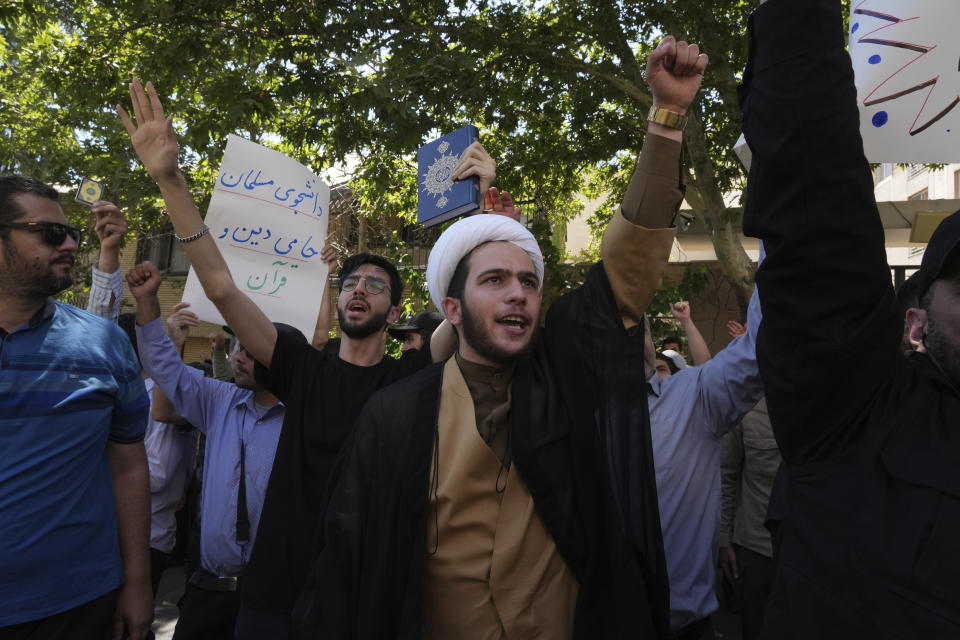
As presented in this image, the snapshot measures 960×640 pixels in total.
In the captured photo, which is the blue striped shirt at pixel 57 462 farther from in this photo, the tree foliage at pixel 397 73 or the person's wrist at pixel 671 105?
the tree foliage at pixel 397 73

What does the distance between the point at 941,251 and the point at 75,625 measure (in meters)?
2.62

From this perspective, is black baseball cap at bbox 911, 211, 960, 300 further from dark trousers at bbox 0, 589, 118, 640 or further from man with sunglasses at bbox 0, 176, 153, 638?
dark trousers at bbox 0, 589, 118, 640

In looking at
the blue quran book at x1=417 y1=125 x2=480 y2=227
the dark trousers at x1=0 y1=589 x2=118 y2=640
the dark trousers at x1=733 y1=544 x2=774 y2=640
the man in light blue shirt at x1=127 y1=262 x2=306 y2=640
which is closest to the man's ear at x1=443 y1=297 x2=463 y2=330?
the blue quran book at x1=417 y1=125 x2=480 y2=227

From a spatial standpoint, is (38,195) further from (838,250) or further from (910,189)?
(910,189)

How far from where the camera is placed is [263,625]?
2.44m

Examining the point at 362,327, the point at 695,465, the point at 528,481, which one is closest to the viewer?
the point at 528,481

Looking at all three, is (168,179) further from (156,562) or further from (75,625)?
(156,562)

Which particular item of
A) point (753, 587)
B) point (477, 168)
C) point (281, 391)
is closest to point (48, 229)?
point (281, 391)

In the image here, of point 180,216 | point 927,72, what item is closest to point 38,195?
point 180,216

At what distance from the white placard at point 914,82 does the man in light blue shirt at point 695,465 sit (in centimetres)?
88

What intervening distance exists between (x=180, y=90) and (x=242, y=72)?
141cm

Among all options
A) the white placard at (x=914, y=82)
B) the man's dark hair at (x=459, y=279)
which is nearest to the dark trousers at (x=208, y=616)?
the man's dark hair at (x=459, y=279)

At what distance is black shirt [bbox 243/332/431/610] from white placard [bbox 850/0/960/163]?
76.0 inches

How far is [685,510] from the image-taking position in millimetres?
2656
